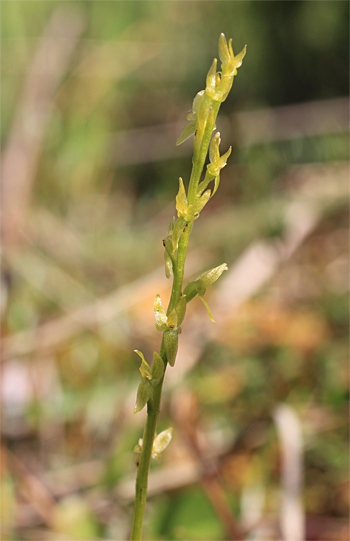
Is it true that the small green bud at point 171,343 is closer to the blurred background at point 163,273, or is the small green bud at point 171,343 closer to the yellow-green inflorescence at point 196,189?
the yellow-green inflorescence at point 196,189

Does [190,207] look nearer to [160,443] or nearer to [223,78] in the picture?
[223,78]

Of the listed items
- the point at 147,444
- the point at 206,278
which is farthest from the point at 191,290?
the point at 147,444

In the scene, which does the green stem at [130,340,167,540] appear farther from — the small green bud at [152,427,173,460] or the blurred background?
the blurred background

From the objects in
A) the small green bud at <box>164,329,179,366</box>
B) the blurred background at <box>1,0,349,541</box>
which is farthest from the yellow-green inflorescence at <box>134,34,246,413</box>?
the blurred background at <box>1,0,349,541</box>

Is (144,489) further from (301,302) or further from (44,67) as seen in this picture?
(44,67)

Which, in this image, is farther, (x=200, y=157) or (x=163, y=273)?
(x=163, y=273)

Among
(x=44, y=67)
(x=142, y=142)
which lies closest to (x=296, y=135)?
(x=142, y=142)

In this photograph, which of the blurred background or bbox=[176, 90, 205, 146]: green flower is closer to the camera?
bbox=[176, 90, 205, 146]: green flower
